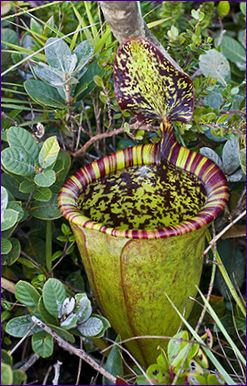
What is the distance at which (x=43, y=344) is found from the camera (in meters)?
0.95

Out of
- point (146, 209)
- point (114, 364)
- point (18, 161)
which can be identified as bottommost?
point (114, 364)

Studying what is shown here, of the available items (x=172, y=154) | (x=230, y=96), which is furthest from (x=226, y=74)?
(x=172, y=154)

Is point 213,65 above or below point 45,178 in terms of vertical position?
above

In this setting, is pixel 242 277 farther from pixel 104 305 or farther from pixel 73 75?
pixel 73 75

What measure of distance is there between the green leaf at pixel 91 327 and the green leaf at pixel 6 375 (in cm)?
23

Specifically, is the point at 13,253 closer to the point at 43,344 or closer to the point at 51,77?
the point at 43,344

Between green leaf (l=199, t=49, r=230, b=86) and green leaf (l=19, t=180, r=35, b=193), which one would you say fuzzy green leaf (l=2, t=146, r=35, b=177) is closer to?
green leaf (l=19, t=180, r=35, b=193)

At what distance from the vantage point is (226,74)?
3.85 ft

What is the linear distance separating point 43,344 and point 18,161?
0.29 meters

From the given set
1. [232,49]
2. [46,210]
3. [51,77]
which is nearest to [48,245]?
[46,210]

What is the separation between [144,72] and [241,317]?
1.59 feet

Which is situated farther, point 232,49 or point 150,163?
point 232,49

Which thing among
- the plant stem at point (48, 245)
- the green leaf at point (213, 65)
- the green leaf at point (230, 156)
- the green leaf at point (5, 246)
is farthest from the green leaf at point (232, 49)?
the green leaf at point (5, 246)

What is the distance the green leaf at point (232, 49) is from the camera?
1.45m
